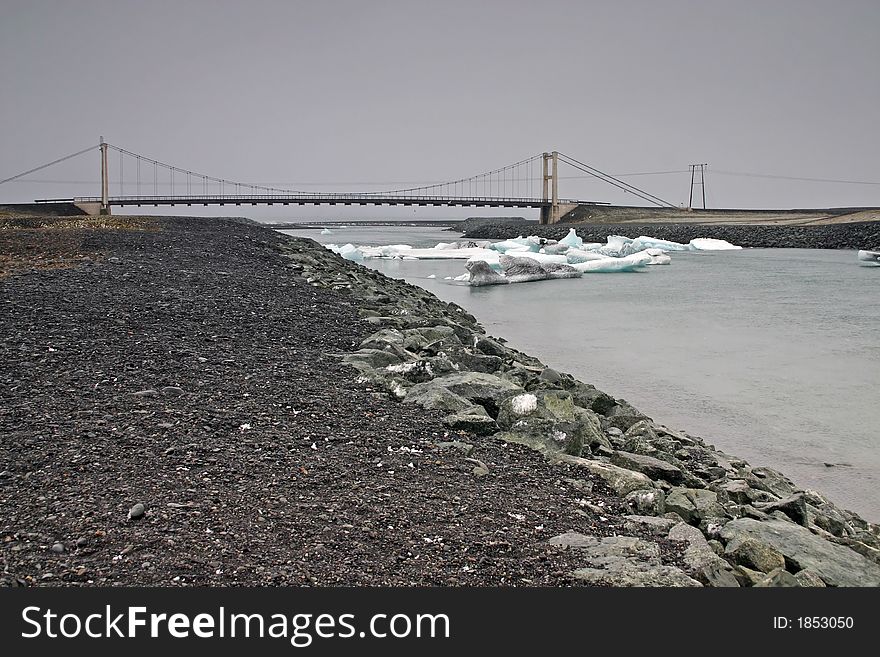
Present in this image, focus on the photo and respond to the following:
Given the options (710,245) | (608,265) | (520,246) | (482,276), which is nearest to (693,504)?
(482,276)

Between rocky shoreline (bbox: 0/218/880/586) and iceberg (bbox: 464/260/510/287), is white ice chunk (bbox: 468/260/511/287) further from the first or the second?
rocky shoreline (bbox: 0/218/880/586)

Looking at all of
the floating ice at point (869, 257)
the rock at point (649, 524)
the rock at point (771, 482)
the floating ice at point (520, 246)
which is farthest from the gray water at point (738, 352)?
the floating ice at point (520, 246)

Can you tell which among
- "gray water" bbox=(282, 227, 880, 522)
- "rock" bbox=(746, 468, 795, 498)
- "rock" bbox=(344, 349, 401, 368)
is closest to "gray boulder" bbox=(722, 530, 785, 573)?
"rock" bbox=(746, 468, 795, 498)

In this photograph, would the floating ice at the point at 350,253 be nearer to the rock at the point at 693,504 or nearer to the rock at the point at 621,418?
the rock at the point at 621,418

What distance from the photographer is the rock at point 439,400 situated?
379 cm

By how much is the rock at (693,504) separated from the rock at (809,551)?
0.14 meters

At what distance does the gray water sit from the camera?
16.4 ft

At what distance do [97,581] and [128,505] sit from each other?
1.49 ft

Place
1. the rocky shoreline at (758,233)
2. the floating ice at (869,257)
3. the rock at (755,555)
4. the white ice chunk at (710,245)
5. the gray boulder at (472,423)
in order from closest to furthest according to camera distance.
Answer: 1. the rock at (755,555)
2. the gray boulder at (472,423)
3. the floating ice at (869,257)
4. the rocky shoreline at (758,233)
5. the white ice chunk at (710,245)

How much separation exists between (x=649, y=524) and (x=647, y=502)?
0.71 ft

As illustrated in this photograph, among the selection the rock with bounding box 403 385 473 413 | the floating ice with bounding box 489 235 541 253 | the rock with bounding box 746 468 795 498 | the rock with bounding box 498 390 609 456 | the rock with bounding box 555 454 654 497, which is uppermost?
the floating ice with bounding box 489 235 541 253

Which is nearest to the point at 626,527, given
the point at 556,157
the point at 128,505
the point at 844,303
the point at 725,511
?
the point at 725,511

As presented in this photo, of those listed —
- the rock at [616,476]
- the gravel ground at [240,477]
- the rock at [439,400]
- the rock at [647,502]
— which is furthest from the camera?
the rock at [439,400]

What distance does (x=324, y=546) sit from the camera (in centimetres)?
226
